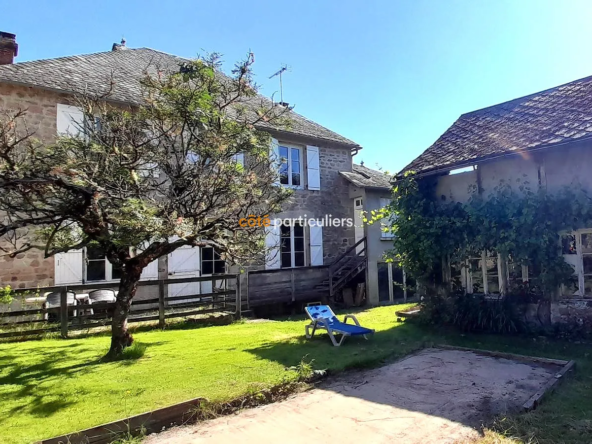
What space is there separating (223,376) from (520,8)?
863cm

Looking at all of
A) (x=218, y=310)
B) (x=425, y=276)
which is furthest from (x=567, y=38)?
(x=218, y=310)

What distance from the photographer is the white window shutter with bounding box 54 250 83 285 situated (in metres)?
9.94

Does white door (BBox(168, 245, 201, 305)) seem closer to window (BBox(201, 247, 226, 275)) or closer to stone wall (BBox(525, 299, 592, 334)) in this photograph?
window (BBox(201, 247, 226, 275))

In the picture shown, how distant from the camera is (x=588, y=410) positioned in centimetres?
411

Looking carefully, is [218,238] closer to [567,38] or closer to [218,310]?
[218,310]

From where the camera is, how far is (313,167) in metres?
14.8

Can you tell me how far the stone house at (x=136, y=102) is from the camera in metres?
9.81

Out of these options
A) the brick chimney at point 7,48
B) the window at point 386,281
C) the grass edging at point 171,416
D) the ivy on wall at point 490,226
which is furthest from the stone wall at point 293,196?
the grass edging at point 171,416

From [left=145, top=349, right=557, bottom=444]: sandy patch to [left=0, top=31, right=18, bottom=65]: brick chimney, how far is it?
11.9 metres

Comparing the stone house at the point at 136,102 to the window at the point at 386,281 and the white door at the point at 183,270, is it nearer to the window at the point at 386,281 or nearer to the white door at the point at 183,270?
the white door at the point at 183,270

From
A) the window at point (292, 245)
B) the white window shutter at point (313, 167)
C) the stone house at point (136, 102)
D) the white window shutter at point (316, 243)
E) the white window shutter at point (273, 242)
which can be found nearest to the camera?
the stone house at point (136, 102)

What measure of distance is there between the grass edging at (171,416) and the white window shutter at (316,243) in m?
9.77

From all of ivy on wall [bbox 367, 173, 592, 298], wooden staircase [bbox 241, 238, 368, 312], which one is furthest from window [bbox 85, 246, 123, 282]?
ivy on wall [bbox 367, 173, 592, 298]

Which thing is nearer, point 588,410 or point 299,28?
point 588,410
